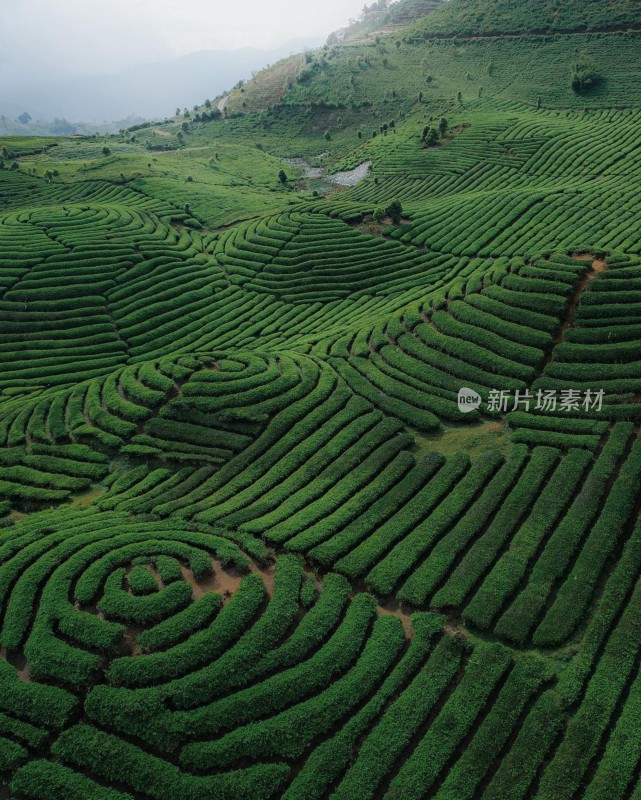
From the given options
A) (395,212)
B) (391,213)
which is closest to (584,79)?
(395,212)

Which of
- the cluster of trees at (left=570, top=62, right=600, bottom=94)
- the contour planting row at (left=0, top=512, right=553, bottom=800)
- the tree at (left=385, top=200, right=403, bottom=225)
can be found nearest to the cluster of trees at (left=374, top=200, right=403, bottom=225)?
the tree at (left=385, top=200, right=403, bottom=225)

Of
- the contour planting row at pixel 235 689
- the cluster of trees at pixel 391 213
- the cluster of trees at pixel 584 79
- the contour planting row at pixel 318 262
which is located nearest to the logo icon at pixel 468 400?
the contour planting row at pixel 235 689

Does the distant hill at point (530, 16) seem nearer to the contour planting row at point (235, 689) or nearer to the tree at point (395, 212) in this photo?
the tree at point (395, 212)

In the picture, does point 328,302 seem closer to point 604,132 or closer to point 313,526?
point 313,526

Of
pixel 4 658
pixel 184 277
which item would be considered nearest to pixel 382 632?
pixel 4 658

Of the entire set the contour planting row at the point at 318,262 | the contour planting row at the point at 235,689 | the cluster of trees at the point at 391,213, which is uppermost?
the cluster of trees at the point at 391,213
